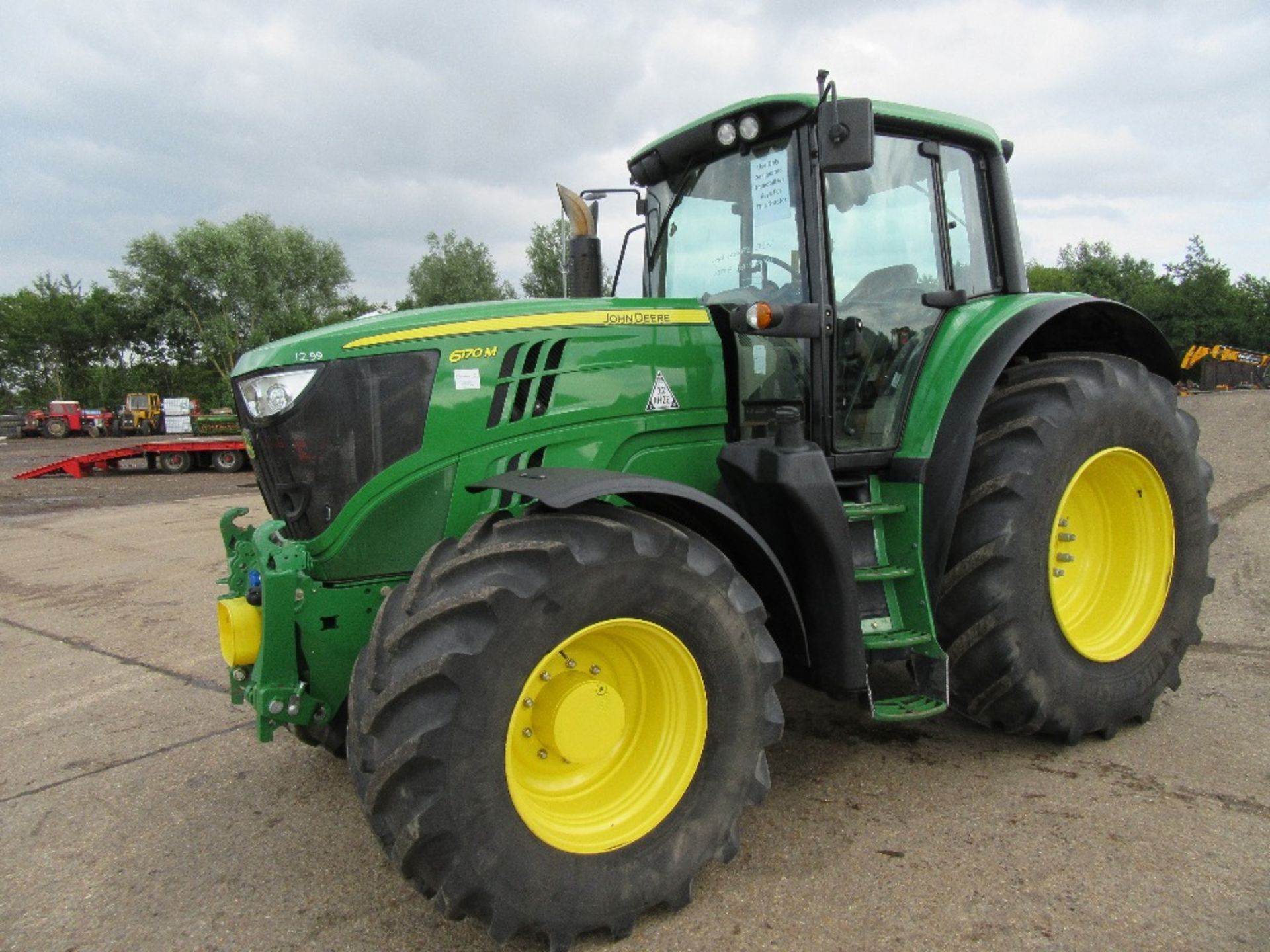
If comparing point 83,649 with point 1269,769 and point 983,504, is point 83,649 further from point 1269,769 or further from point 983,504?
point 1269,769

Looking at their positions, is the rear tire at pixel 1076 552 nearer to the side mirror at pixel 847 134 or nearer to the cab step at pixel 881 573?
the cab step at pixel 881 573

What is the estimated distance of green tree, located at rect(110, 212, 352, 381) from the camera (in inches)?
1502

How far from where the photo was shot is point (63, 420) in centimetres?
3512

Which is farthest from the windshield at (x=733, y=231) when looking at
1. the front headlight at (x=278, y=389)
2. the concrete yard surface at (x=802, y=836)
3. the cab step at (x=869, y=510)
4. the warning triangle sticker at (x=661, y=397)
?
the concrete yard surface at (x=802, y=836)

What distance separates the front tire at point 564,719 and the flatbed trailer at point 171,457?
1708 cm

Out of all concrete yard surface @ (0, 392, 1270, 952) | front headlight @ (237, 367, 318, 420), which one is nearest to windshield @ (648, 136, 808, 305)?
front headlight @ (237, 367, 318, 420)

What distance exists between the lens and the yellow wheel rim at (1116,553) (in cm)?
358

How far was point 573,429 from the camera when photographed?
2902 millimetres

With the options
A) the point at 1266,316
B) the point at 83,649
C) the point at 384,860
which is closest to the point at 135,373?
the point at 83,649

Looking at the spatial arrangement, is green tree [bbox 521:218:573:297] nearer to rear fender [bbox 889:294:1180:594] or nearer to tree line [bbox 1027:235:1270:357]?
rear fender [bbox 889:294:1180:594]

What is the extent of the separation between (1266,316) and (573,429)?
52599mm

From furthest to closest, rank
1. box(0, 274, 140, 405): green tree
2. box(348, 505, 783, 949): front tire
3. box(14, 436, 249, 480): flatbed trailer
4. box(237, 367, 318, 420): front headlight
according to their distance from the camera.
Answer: box(0, 274, 140, 405): green tree
box(14, 436, 249, 480): flatbed trailer
box(237, 367, 318, 420): front headlight
box(348, 505, 783, 949): front tire

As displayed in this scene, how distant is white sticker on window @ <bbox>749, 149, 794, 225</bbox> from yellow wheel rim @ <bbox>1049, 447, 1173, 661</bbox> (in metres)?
1.62

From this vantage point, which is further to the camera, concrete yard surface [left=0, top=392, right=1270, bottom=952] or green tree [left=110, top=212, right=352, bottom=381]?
green tree [left=110, top=212, right=352, bottom=381]
